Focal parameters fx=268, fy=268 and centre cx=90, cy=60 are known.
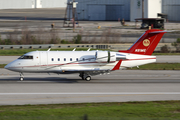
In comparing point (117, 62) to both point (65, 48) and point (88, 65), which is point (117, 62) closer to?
point (88, 65)

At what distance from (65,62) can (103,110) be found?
1039 centimetres

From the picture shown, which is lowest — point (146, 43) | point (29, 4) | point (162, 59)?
point (162, 59)

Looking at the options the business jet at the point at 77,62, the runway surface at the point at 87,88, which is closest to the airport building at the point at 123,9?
the runway surface at the point at 87,88

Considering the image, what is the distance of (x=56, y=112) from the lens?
14375 millimetres

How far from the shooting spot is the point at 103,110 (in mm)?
14836

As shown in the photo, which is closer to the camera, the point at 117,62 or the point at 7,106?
the point at 7,106

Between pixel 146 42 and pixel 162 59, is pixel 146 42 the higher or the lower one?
the higher one

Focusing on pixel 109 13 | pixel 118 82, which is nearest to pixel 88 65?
pixel 118 82

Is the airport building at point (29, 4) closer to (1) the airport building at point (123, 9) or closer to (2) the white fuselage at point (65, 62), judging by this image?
(1) the airport building at point (123, 9)

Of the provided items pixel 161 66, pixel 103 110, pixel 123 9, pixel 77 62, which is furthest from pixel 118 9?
pixel 103 110

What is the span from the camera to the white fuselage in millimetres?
24297

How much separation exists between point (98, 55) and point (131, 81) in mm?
4171

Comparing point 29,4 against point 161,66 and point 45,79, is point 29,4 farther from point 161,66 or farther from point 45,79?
point 45,79

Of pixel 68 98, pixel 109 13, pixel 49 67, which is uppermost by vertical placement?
pixel 109 13
